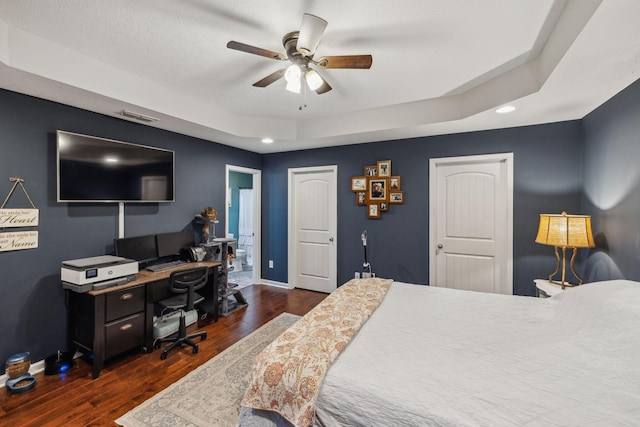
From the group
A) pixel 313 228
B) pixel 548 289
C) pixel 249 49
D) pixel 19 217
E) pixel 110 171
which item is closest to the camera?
pixel 249 49

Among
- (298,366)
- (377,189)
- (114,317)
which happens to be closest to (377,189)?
(377,189)

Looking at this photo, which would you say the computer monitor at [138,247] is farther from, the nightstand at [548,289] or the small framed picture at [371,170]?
the nightstand at [548,289]

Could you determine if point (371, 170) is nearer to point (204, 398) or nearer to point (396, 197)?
point (396, 197)

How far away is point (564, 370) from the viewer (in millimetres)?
1179

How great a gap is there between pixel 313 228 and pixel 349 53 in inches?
111

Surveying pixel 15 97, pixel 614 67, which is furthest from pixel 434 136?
pixel 15 97

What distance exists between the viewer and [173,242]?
10.5 ft

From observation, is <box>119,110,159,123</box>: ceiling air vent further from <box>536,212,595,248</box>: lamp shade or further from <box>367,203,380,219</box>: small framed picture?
<box>536,212,595,248</box>: lamp shade

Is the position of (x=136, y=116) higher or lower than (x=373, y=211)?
higher

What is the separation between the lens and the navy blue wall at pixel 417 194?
9.58 ft

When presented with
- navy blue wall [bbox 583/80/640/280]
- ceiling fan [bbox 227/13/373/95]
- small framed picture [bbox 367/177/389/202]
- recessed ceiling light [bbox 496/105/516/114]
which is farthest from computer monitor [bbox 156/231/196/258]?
navy blue wall [bbox 583/80/640/280]

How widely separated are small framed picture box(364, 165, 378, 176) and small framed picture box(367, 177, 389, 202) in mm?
73

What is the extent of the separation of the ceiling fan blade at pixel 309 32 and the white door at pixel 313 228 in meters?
2.55

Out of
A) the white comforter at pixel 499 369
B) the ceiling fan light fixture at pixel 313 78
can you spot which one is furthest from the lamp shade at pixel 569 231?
the ceiling fan light fixture at pixel 313 78
